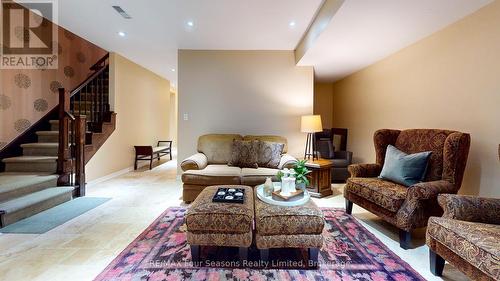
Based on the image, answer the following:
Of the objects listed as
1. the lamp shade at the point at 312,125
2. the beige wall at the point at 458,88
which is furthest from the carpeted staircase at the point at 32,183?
the beige wall at the point at 458,88

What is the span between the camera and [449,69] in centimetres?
288

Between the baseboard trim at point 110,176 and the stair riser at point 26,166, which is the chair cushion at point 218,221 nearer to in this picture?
the stair riser at point 26,166

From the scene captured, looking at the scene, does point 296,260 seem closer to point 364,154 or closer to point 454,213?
point 454,213

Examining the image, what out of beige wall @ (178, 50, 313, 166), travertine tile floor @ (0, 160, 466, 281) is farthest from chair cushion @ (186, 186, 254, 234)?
beige wall @ (178, 50, 313, 166)

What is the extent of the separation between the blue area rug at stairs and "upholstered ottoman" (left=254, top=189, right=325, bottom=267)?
228 cm

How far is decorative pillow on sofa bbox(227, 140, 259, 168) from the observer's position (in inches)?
153

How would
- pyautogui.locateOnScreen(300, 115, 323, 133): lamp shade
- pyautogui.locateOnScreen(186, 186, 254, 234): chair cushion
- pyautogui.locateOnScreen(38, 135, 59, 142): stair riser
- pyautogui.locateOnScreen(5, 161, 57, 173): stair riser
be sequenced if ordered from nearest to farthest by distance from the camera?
1. pyautogui.locateOnScreen(186, 186, 254, 234): chair cushion
2. pyautogui.locateOnScreen(5, 161, 57, 173): stair riser
3. pyautogui.locateOnScreen(300, 115, 323, 133): lamp shade
4. pyautogui.locateOnScreen(38, 135, 59, 142): stair riser

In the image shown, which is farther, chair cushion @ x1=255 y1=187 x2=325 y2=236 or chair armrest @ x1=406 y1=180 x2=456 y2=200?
chair armrest @ x1=406 y1=180 x2=456 y2=200

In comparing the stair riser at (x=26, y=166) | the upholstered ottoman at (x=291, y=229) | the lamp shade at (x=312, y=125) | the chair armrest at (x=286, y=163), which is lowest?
the upholstered ottoman at (x=291, y=229)

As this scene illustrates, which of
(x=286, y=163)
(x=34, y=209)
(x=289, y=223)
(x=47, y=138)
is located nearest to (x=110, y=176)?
(x=47, y=138)

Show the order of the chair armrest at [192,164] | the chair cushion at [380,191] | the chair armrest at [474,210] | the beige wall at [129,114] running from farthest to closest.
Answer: the beige wall at [129,114]
the chair armrest at [192,164]
the chair cushion at [380,191]
the chair armrest at [474,210]

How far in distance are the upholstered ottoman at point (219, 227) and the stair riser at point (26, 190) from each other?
8.24ft

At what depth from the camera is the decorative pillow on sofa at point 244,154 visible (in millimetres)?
3889

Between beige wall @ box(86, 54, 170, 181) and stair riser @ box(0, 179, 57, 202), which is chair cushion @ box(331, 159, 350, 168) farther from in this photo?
stair riser @ box(0, 179, 57, 202)
